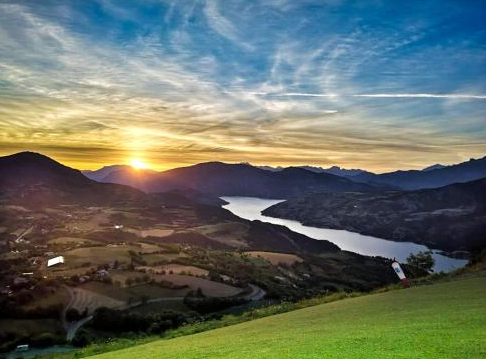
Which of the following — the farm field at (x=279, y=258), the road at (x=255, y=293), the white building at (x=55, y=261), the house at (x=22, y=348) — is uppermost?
the house at (x=22, y=348)

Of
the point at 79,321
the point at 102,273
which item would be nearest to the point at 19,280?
the point at 102,273

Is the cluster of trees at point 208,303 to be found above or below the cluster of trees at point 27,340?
below

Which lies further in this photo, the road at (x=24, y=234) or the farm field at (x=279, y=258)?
the road at (x=24, y=234)

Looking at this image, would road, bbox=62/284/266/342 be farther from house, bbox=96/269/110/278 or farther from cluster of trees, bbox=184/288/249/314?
house, bbox=96/269/110/278

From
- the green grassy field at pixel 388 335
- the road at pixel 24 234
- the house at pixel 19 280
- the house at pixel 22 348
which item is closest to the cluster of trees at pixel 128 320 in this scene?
the house at pixel 22 348

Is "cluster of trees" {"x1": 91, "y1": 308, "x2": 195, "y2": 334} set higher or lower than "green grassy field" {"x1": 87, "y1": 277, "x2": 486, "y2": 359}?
lower

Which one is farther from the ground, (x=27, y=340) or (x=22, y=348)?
(x=22, y=348)

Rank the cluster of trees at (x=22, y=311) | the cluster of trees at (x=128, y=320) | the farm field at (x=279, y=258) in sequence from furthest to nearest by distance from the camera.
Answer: the farm field at (x=279, y=258) < the cluster of trees at (x=22, y=311) < the cluster of trees at (x=128, y=320)

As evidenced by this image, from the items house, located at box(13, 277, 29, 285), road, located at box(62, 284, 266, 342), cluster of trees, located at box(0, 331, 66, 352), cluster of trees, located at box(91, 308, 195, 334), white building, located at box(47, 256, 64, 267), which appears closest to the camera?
cluster of trees, located at box(0, 331, 66, 352)

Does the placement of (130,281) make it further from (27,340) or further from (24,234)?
(24,234)

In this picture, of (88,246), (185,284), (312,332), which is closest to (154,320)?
(185,284)

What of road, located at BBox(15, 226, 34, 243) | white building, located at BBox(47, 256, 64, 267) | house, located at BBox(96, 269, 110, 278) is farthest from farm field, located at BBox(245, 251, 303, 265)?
road, located at BBox(15, 226, 34, 243)

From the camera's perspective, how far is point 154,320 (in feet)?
142

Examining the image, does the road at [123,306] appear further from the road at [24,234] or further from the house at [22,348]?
the road at [24,234]
